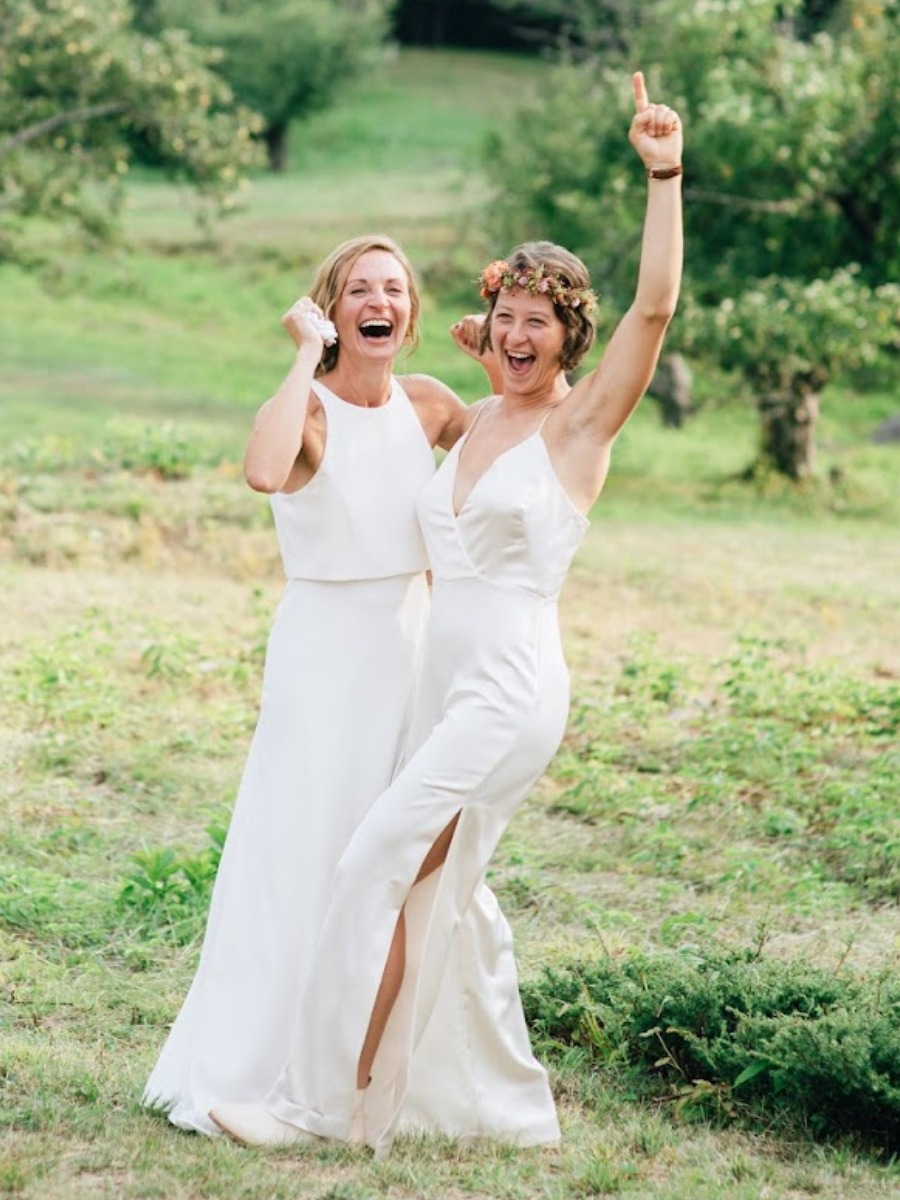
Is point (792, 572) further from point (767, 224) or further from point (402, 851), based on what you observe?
point (402, 851)

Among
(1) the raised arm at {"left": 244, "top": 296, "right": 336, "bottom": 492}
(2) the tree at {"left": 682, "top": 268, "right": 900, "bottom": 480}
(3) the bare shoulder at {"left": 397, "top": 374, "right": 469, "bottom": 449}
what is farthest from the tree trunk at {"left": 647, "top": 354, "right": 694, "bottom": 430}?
(1) the raised arm at {"left": 244, "top": 296, "right": 336, "bottom": 492}

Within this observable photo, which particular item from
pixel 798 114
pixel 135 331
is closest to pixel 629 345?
pixel 798 114

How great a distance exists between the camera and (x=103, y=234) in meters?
18.6

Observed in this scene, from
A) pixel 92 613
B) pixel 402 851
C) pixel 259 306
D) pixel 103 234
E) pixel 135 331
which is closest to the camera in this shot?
pixel 402 851

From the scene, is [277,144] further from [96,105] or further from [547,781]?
[547,781]

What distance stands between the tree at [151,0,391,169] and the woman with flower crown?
34511mm

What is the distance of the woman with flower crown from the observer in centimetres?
432

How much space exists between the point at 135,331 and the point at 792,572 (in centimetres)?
1441

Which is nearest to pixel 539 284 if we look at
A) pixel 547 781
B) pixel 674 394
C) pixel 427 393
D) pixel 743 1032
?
pixel 427 393

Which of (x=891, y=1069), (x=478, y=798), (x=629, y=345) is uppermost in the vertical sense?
(x=629, y=345)

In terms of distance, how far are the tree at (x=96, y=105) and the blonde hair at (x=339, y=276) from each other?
12099 mm

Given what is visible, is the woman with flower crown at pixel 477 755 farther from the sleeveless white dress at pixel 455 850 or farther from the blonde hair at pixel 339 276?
the blonde hair at pixel 339 276

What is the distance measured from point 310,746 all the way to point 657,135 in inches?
67.3

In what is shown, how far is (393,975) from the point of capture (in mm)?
4430
